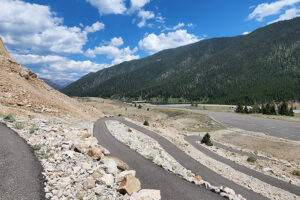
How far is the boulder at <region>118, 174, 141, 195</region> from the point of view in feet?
25.1

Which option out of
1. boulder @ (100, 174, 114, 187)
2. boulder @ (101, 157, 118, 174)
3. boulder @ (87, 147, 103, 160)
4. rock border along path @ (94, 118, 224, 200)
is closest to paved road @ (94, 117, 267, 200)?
rock border along path @ (94, 118, 224, 200)

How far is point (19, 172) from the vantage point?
275 inches

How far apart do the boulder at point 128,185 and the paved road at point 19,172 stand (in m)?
3.40

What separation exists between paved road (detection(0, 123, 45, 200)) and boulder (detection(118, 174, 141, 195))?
340 centimetres

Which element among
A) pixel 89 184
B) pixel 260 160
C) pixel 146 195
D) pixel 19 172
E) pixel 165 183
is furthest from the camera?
pixel 260 160

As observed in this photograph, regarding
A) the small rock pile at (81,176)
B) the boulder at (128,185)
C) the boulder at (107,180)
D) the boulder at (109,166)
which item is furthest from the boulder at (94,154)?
the boulder at (128,185)

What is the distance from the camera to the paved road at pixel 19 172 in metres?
5.83

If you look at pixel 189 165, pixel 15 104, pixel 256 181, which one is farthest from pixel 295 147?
pixel 15 104

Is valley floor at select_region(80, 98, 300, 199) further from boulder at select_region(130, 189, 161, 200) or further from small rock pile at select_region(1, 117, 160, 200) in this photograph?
small rock pile at select_region(1, 117, 160, 200)

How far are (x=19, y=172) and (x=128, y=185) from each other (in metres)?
5.13

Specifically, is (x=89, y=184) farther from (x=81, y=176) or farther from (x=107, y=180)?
(x=107, y=180)

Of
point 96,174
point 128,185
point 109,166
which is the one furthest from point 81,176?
point 128,185

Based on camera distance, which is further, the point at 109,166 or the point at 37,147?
the point at 37,147

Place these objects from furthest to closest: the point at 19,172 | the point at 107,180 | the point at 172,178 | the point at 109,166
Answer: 1. the point at 172,178
2. the point at 109,166
3. the point at 107,180
4. the point at 19,172
